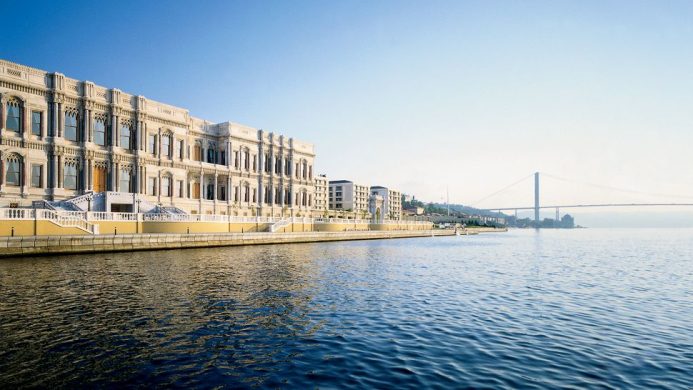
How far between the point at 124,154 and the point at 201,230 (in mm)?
15607

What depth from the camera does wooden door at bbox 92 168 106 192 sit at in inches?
1951

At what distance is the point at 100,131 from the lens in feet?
165

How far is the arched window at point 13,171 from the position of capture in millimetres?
42406

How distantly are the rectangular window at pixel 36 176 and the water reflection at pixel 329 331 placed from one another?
1018 inches

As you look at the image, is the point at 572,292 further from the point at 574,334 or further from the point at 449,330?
the point at 449,330

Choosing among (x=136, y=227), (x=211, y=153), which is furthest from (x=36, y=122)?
(x=211, y=153)

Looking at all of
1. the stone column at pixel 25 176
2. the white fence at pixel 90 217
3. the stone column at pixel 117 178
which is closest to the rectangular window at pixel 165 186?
the stone column at pixel 117 178

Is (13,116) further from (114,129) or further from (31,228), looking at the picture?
(31,228)

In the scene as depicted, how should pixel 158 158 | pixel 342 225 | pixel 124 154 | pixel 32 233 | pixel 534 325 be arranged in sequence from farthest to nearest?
1. pixel 342 225
2. pixel 158 158
3. pixel 124 154
4. pixel 32 233
5. pixel 534 325

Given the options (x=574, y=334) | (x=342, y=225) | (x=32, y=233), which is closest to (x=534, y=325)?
(x=574, y=334)

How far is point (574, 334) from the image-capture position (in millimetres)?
12859

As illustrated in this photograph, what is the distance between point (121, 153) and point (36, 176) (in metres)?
9.26

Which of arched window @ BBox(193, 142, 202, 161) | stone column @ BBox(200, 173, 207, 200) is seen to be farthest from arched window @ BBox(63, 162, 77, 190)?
arched window @ BBox(193, 142, 202, 161)

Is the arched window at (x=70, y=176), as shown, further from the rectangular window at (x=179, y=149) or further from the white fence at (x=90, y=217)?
the rectangular window at (x=179, y=149)
